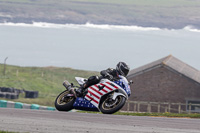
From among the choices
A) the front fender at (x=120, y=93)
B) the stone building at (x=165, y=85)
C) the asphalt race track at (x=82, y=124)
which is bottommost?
A: the asphalt race track at (x=82, y=124)

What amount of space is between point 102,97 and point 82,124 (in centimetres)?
404

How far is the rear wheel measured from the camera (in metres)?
18.3

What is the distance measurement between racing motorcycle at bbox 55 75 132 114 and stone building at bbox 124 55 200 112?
109ft

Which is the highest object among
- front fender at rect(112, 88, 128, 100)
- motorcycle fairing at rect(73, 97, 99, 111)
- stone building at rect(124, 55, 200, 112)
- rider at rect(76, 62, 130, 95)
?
stone building at rect(124, 55, 200, 112)

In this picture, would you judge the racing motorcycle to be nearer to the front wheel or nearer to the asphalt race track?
the front wheel

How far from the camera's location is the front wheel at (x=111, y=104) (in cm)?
1722

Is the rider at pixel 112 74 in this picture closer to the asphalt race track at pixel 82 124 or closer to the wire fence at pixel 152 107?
the asphalt race track at pixel 82 124

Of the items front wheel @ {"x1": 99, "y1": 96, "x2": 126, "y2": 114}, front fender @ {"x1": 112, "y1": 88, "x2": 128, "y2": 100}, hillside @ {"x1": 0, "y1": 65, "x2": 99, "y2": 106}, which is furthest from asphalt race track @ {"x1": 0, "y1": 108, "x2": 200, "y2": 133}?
hillside @ {"x1": 0, "y1": 65, "x2": 99, "y2": 106}

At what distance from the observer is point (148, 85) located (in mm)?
53000

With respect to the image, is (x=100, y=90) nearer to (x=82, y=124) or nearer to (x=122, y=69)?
(x=122, y=69)

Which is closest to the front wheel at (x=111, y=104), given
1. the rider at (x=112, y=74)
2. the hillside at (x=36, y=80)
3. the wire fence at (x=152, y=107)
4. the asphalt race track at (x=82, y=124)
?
the rider at (x=112, y=74)

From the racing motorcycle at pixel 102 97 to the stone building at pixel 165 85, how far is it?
33.2 m

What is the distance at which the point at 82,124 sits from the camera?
1398 cm

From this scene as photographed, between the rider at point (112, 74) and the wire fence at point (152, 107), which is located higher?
the rider at point (112, 74)
